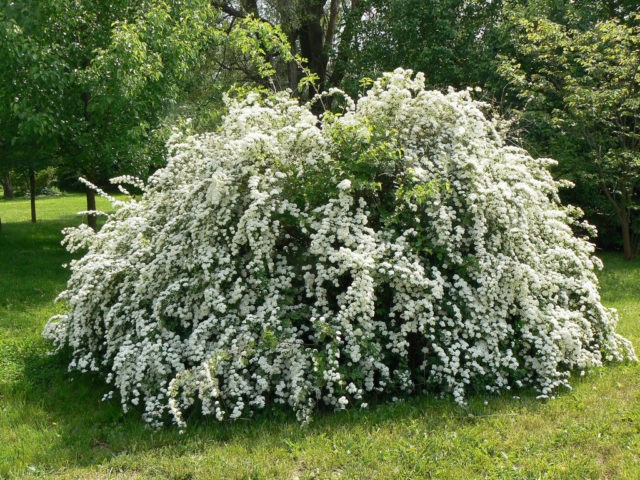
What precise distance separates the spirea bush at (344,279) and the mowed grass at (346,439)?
174 millimetres

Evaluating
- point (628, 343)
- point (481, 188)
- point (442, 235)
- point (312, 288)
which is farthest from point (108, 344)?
point (628, 343)

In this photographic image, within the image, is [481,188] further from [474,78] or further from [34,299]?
[474,78]

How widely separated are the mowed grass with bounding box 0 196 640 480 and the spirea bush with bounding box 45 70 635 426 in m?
0.17

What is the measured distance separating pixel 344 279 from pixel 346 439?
1.39m

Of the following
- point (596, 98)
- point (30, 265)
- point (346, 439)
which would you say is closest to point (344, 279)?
point (346, 439)

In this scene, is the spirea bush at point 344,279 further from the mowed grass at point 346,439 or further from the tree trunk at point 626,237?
the tree trunk at point 626,237

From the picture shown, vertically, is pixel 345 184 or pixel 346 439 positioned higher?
pixel 345 184

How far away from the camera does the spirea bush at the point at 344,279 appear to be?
14.1 ft

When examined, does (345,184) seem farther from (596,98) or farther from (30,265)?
(596,98)

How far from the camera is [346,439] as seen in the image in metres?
3.82

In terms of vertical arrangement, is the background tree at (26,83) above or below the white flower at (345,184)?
above

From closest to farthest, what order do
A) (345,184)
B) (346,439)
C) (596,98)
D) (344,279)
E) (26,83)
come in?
(346,439)
(345,184)
(344,279)
(26,83)
(596,98)

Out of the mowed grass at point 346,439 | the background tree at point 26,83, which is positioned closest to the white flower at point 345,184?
the mowed grass at point 346,439

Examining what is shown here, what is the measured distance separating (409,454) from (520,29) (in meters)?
11.4
